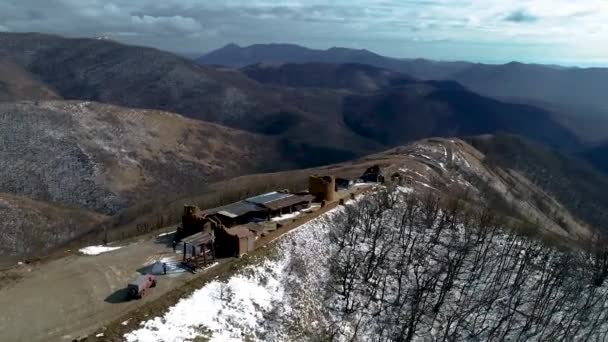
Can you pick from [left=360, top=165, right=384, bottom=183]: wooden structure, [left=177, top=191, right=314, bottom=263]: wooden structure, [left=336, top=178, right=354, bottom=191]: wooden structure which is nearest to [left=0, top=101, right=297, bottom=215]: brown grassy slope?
[left=336, top=178, right=354, bottom=191]: wooden structure

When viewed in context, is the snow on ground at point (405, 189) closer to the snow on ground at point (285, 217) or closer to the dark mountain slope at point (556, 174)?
the snow on ground at point (285, 217)

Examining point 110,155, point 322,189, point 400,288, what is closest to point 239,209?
point 322,189

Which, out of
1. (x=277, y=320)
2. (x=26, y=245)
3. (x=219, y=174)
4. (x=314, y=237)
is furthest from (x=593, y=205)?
(x=26, y=245)

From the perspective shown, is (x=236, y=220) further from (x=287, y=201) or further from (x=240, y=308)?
(x=240, y=308)

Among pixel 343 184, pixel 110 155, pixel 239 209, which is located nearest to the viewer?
pixel 239 209

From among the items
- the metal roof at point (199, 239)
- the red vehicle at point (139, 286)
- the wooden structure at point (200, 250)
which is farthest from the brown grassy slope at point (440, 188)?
the red vehicle at point (139, 286)

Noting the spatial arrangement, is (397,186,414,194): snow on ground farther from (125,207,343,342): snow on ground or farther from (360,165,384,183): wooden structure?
(125,207,343,342): snow on ground
